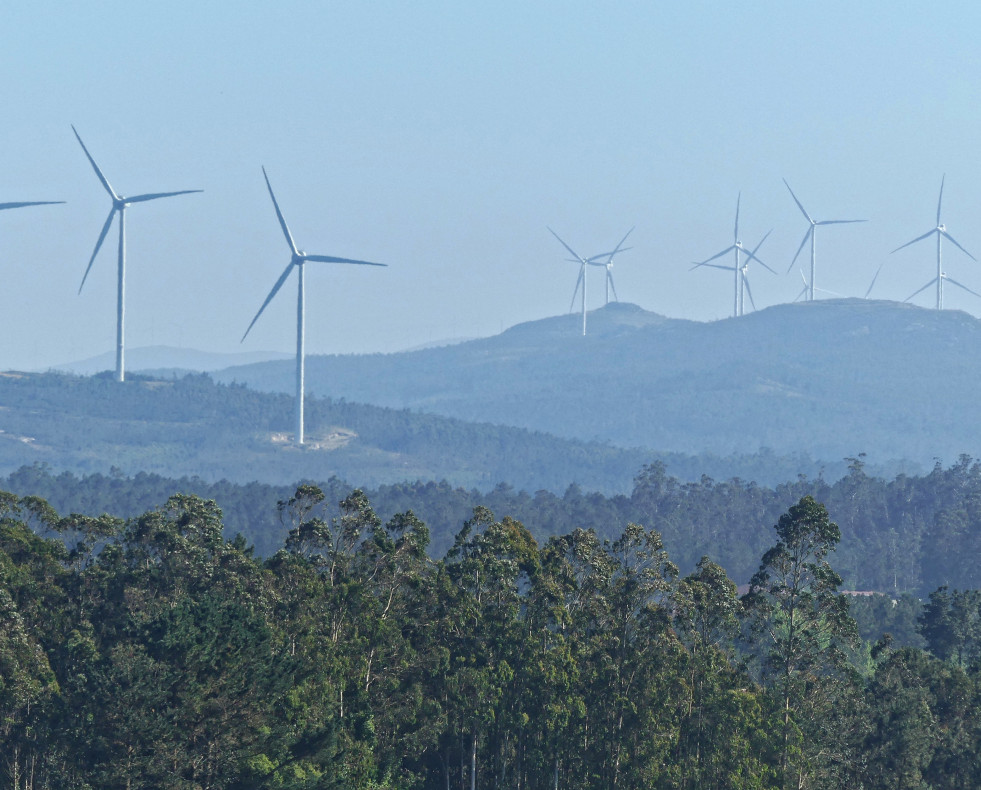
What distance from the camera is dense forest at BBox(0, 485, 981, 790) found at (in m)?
68.1

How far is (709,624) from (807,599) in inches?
161

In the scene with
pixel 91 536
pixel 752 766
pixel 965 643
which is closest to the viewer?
pixel 752 766

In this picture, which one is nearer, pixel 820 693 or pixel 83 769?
pixel 83 769

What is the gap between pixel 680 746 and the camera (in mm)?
73750

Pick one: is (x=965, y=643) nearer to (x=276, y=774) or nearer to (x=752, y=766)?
(x=752, y=766)

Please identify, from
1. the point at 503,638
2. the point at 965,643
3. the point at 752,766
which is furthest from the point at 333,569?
the point at 965,643

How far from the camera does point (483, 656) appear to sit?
7369 cm

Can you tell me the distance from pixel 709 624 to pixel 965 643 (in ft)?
157

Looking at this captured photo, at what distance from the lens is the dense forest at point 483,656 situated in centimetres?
6812

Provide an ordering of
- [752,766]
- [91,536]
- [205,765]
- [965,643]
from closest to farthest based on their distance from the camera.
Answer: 1. [205,765]
2. [752,766]
3. [91,536]
4. [965,643]

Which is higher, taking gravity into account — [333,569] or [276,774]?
[333,569]

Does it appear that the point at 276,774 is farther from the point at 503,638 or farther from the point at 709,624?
the point at 709,624

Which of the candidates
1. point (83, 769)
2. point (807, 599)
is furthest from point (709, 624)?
point (83, 769)

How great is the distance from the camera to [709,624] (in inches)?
2872
